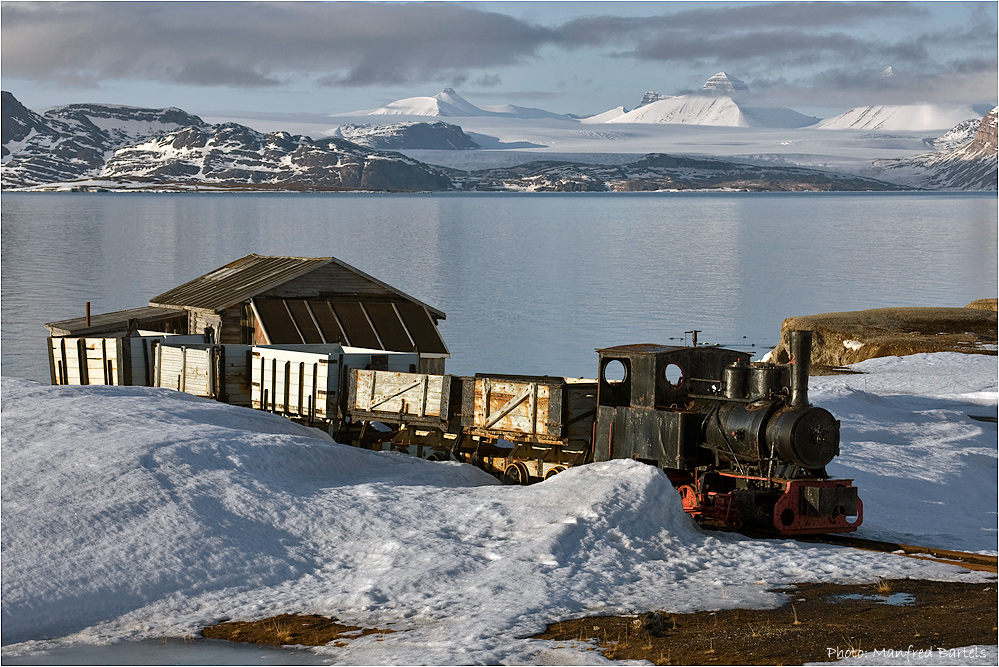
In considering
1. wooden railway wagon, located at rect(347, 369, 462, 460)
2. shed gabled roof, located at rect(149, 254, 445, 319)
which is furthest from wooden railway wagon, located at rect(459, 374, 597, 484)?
shed gabled roof, located at rect(149, 254, 445, 319)

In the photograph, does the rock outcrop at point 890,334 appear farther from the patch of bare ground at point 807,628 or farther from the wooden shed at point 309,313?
the patch of bare ground at point 807,628

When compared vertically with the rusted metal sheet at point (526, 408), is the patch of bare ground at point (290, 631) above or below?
below

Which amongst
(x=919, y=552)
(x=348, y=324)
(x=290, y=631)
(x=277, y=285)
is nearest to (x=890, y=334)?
(x=348, y=324)

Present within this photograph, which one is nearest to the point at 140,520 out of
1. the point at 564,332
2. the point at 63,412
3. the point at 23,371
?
the point at 63,412

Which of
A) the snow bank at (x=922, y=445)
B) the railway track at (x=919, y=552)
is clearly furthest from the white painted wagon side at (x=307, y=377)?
the railway track at (x=919, y=552)

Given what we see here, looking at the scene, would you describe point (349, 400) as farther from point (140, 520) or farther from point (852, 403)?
point (852, 403)

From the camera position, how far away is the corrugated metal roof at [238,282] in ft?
124

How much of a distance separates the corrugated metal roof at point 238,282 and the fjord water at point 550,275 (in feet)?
40.3

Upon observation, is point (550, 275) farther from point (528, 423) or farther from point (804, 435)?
point (804, 435)

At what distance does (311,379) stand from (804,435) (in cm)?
1331

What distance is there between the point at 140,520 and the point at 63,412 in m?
5.82

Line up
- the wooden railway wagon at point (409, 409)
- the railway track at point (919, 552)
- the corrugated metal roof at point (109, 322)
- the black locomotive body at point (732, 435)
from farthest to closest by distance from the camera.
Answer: the corrugated metal roof at point (109, 322)
the wooden railway wagon at point (409, 409)
the black locomotive body at point (732, 435)
the railway track at point (919, 552)

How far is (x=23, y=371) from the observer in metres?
51.1

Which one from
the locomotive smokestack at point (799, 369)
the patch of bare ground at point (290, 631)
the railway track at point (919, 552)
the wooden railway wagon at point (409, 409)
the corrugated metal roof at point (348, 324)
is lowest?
the patch of bare ground at point (290, 631)
